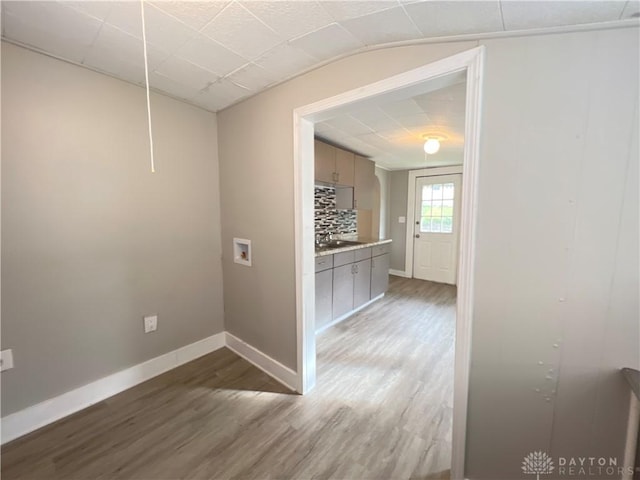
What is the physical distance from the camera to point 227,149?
7.66 ft

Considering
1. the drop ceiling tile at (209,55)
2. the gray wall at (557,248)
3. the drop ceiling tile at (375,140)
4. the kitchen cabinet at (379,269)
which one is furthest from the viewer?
the kitchen cabinet at (379,269)

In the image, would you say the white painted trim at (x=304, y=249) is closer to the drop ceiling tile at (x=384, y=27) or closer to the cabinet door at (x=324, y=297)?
the drop ceiling tile at (x=384, y=27)

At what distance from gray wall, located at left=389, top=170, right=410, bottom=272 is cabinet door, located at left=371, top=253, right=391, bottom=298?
5.15 ft

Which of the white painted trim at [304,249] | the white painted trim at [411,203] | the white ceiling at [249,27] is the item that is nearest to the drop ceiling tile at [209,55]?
the white ceiling at [249,27]

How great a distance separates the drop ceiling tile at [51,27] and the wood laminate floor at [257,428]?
224cm

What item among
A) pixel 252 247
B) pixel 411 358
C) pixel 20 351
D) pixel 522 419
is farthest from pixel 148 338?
pixel 522 419

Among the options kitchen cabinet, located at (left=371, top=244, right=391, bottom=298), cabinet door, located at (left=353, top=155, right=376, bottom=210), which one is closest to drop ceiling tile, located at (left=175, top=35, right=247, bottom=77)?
cabinet door, located at (left=353, top=155, right=376, bottom=210)

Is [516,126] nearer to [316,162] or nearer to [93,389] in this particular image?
[316,162]

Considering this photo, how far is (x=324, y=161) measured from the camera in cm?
317

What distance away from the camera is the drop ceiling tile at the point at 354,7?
3.53 feet

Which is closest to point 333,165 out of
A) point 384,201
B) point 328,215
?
point 328,215

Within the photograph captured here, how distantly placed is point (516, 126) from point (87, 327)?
2713 mm

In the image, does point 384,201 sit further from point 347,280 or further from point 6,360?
point 6,360

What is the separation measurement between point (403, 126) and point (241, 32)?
1839 mm
